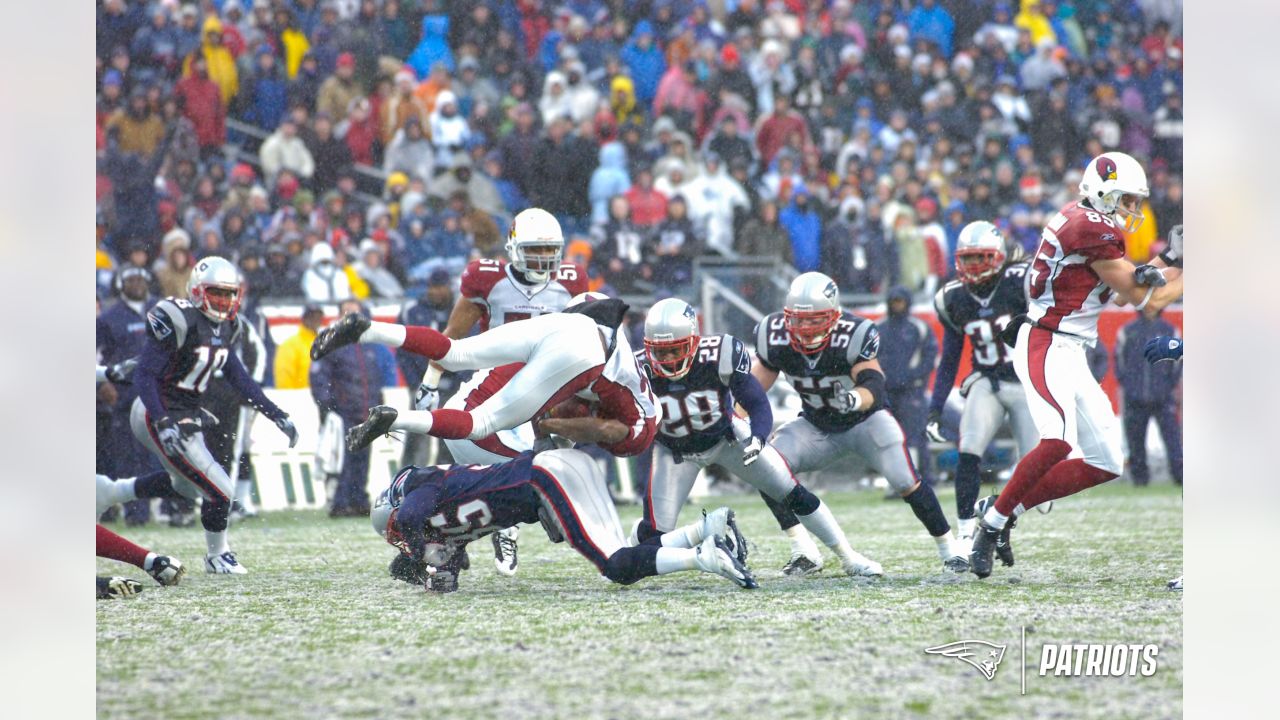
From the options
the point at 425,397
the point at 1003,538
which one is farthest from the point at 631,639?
Result: the point at 425,397

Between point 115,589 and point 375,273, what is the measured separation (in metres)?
5.47

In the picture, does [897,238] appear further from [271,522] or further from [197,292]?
[197,292]

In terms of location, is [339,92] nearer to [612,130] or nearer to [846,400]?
[612,130]

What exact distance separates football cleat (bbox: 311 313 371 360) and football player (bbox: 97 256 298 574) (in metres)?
1.62

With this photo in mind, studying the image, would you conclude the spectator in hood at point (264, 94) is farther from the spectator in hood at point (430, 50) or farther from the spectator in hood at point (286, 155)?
the spectator in hood at point (430, 50)

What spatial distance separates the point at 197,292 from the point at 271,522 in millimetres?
2584

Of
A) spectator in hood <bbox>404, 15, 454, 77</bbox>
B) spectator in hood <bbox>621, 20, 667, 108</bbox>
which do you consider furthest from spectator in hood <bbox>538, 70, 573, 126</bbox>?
spectator in hood <bbox>404, 15, 454, 77</bbox>

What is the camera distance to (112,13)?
11.5 m

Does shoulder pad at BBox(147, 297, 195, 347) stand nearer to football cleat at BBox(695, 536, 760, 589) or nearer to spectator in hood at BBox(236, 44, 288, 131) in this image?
football cleat at BBox(695, 536, 760, 589)

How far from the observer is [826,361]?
6.07 m

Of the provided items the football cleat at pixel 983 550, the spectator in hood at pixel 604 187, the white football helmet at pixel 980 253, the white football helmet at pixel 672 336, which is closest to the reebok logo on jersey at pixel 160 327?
the white football helmet at pixel 672 336

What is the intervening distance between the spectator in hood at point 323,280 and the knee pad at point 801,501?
202 inches
